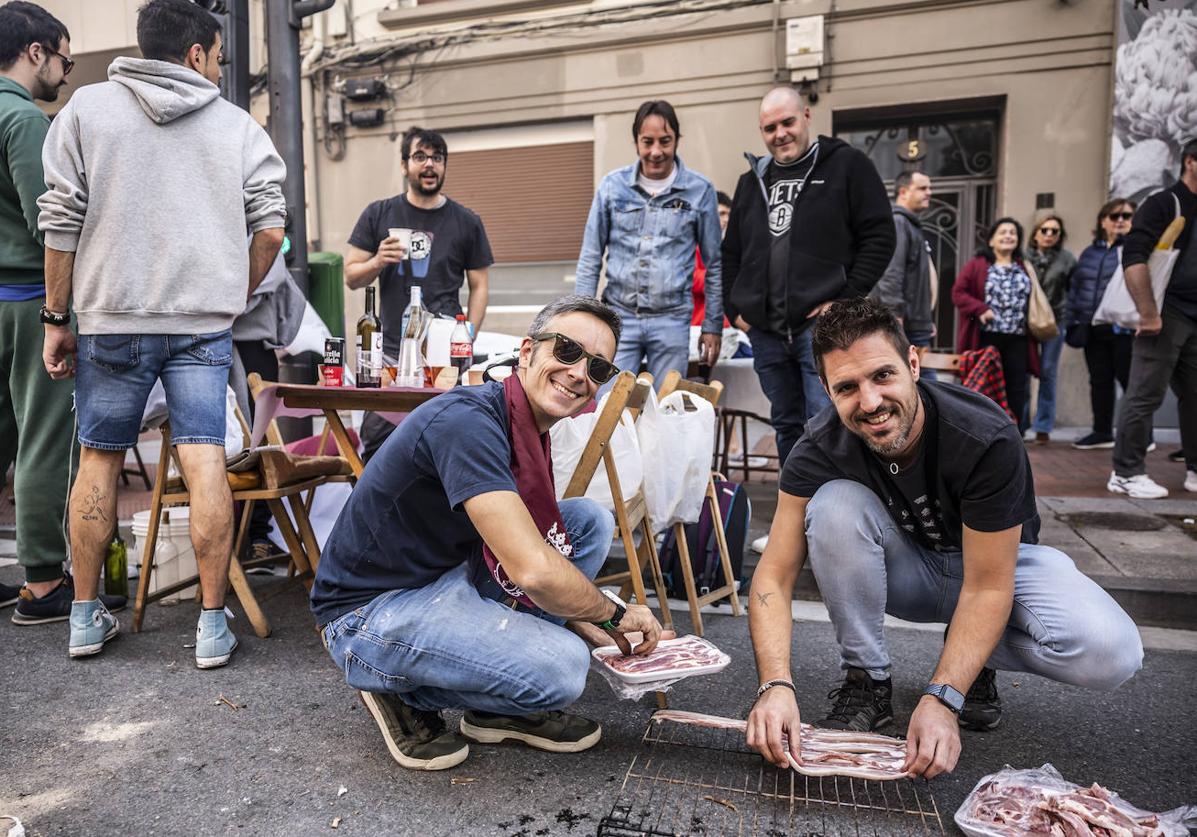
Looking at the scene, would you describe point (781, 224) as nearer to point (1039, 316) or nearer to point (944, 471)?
point (944, 471)

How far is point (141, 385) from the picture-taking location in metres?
2.98

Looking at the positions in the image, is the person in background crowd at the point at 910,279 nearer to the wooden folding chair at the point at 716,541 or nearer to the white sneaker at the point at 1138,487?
the white sneaker at the point at 1138,487

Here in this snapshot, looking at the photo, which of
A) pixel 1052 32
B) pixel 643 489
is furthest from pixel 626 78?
pixel 643 489

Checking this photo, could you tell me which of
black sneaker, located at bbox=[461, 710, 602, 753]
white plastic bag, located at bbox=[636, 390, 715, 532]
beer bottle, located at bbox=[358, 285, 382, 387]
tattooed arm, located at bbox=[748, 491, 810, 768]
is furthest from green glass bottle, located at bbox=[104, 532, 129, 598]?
tattooed arm, located at bbox=[748, 491, 810, 768]

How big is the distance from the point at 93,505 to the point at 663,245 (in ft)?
8.94

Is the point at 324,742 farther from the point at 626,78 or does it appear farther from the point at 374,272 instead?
the point at 626,78

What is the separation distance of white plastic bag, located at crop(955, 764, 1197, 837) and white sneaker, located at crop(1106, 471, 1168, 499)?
365cm

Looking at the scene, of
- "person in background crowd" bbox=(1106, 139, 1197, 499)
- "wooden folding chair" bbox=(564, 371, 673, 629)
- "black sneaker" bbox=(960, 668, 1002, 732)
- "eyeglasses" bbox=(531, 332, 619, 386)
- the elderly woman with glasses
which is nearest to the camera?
"eyeglasses" bbox=(531, 332, 619, 386)

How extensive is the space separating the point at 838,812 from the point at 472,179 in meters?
9.00

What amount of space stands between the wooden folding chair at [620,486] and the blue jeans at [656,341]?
48.2 inches

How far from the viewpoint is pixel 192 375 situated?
3.01 metres

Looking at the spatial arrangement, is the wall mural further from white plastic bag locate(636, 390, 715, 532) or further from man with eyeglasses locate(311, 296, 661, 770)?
man with eyeglasses locate(311, 296, 661, 770)

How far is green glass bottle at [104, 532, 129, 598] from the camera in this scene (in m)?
3.65

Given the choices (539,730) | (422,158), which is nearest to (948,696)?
(539,730)
